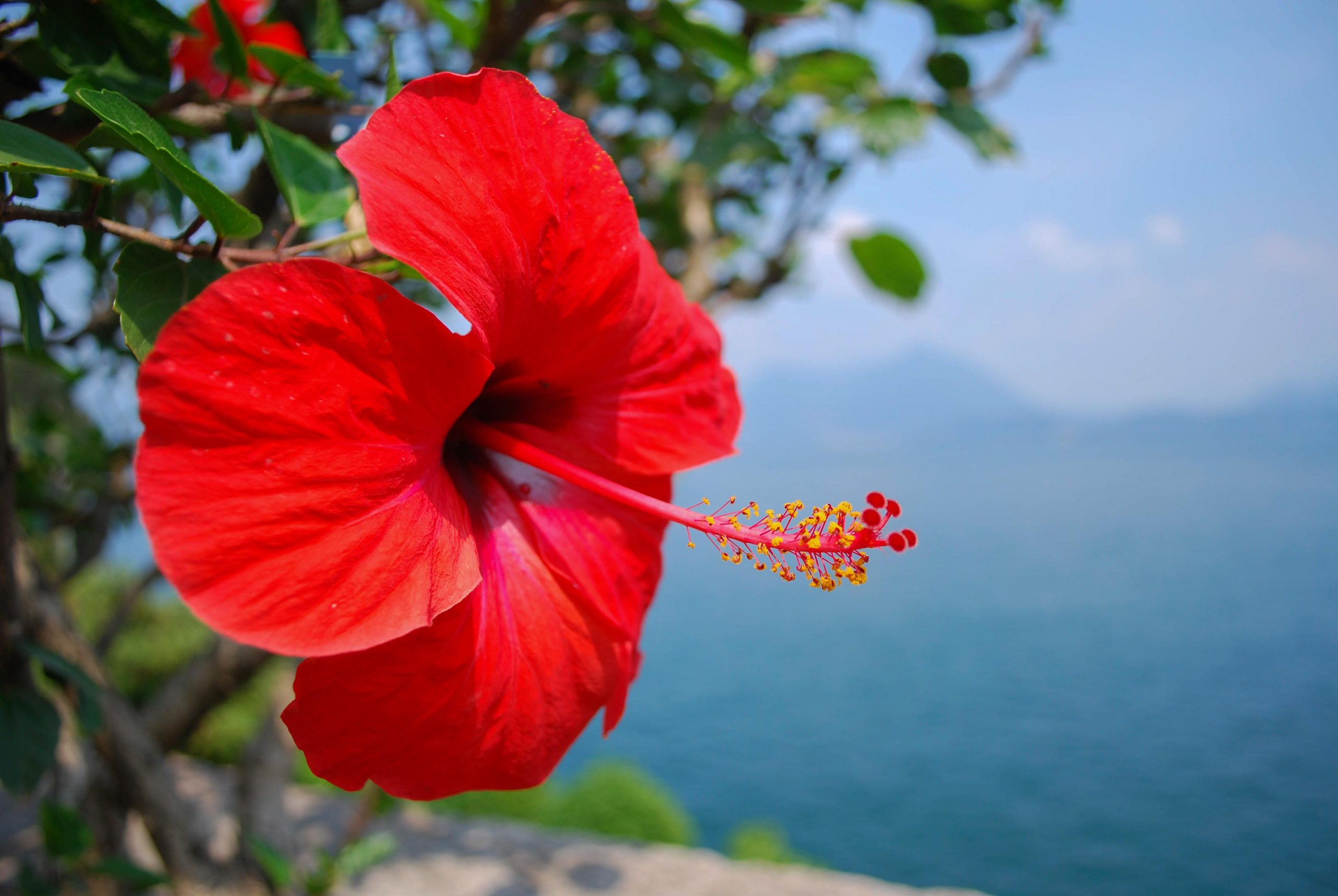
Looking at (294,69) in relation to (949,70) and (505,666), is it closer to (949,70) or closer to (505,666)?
(505,666)

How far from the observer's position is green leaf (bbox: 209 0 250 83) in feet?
1.86

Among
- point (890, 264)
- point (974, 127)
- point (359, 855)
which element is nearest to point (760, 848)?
point (359, 855)

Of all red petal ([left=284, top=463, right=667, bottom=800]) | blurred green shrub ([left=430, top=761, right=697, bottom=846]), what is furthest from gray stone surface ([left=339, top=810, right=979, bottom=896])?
red petal ([left=284, top=463, right=667, bottom=800])

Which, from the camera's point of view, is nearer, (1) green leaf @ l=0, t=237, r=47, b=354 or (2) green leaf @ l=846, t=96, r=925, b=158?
(1) green leaf @ l=0, t=237, r=47, b=354

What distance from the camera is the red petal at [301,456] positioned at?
309 millimetres

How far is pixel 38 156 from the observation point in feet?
1.27

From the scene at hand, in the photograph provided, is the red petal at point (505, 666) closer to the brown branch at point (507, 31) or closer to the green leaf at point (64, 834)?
the brown branch at point (507, 31)

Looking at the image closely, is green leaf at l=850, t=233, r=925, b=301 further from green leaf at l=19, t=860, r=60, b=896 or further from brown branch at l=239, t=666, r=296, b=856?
green leaf at l=19, t=860, r=60, b=896

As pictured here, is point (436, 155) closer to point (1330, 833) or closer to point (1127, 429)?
point (1330, 833)

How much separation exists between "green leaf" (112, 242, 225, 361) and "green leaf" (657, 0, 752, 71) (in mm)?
595

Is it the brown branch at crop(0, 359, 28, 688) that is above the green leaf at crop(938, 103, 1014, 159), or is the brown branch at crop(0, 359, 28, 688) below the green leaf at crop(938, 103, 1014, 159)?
below

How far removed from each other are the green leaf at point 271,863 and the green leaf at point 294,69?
49.2 inches

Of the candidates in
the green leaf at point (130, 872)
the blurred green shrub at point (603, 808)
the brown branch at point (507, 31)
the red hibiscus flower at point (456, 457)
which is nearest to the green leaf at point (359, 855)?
the green leaf at point (130, 872)

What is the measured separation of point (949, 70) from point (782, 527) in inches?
45.4
